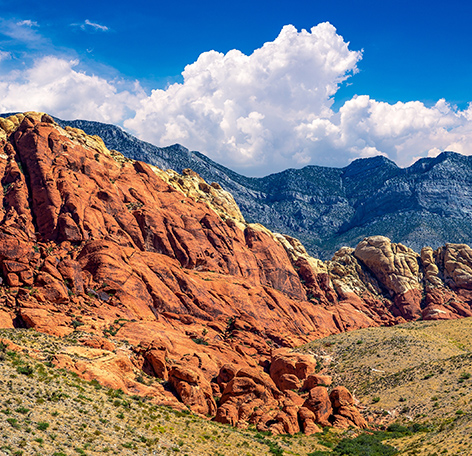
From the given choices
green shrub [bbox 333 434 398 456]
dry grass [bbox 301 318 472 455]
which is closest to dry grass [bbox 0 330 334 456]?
green shrub [bbox 333 434 398 456]

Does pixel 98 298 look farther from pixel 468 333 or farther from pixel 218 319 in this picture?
pixel 468 333

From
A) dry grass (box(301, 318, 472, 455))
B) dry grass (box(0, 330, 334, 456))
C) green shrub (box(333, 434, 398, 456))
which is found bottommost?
green shrub (box(333, 434, 398, 456))

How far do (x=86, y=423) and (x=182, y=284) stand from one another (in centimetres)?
5239

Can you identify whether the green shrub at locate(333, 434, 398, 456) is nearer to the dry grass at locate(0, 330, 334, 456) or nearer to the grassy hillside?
the grassy hillside

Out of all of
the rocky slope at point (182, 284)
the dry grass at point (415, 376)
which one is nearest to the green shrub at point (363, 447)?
the dry grass at point (415, 376)

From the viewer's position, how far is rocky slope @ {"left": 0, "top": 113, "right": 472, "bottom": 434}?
165ft

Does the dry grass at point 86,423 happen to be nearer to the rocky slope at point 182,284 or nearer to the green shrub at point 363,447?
the green shrub at point 363,447

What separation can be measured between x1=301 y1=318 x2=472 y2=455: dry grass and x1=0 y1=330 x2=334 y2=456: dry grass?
526 inches

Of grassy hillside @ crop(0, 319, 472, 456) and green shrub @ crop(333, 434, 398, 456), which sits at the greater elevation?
grassy hillside @ crop(0, 319, 472, 456)

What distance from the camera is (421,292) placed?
5448 inches

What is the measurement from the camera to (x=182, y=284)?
81.2 m

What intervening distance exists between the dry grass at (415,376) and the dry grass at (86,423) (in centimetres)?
1336

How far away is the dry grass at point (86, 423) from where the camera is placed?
25.0 m

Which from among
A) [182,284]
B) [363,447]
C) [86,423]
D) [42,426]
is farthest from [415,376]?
[42,426]
